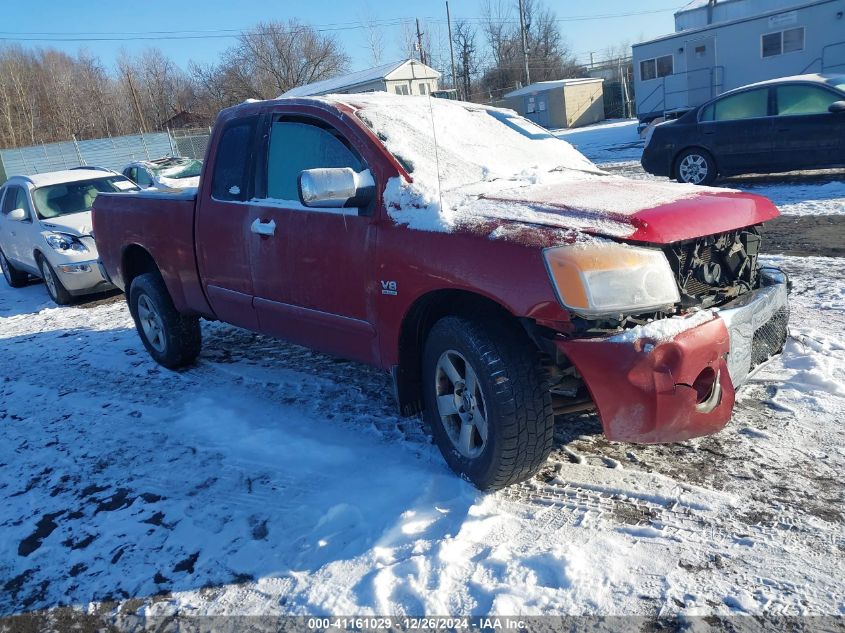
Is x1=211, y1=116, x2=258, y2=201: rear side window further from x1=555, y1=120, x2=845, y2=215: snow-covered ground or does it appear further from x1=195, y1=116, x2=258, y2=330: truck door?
x1=555, y1=120, x2=845, y2=215: snow-covered ground

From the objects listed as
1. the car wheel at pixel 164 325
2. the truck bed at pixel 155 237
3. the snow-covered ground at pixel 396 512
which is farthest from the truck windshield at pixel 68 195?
the snow-covered ground at pixel 396 512

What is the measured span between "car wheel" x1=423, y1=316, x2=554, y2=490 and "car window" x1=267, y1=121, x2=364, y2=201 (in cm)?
117

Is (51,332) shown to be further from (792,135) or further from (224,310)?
(792,135)

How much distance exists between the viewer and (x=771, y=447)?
3199 mm

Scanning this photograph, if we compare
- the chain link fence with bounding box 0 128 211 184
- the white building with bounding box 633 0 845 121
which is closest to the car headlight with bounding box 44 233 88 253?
the white building with bounding box 633 0 845 121

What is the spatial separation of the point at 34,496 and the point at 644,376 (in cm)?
317

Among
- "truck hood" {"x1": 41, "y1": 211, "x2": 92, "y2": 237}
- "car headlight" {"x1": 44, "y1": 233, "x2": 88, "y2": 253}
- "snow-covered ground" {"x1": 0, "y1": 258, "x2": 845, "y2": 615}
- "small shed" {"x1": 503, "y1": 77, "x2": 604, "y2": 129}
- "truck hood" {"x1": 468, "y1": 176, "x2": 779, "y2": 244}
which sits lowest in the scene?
"snow-covered ground" {"x1": 0, "y1": 258, "x2": 845, "y2": 615}

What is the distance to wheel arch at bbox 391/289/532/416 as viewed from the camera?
303 centimetres

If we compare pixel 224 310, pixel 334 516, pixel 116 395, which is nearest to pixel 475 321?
pixel 334 516

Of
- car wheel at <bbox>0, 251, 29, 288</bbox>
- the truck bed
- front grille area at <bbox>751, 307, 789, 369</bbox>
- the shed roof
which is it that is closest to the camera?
front grille area at <bbox>751, 307, 789, 369</bbox>

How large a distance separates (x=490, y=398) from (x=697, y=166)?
949 centimetres

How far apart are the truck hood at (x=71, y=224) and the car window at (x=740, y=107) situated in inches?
372

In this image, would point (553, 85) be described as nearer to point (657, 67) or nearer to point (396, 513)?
point (657, 67)

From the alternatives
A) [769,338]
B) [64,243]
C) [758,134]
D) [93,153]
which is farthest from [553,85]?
[769,338]
